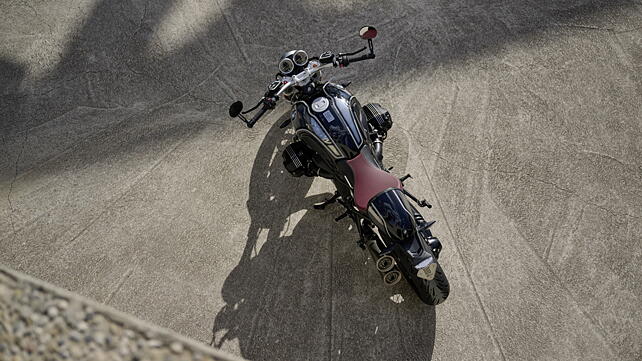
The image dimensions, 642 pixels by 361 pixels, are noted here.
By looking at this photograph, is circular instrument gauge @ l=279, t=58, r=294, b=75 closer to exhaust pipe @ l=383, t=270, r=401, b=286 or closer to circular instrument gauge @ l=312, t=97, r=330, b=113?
circular instrument gauge @ l=312, t=97, r=330, b=113

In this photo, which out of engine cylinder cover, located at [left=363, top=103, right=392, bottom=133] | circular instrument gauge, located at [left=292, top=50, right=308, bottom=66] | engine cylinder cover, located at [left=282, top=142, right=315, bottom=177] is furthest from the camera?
engine cylinder cover, located at [left=363, top=103, right=392, bottom=133]

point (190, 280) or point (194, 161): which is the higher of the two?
point (194, 161)

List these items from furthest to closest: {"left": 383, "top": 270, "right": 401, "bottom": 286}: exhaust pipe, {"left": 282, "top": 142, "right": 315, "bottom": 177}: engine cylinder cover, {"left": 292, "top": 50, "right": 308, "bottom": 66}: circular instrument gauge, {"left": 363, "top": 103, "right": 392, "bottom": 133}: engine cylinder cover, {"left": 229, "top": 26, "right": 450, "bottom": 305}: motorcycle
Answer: {"left": 363, "top": 103, "right": 392, "bottom": 133}: engine cylinder cover
{"left": 282, "top": 142, "right": 315, "bottom": 177}: engine cylinder cover
{"left": 292, "top": 50, "right": 308, "bottom": 66}: circular instrument gauge
{"left": 383, "top": 270, "right": 401, "bottom": 286}: exhaust pipe
{"left": 229, "top": 26, "right": 450, "bottom": 305}: motorcycle

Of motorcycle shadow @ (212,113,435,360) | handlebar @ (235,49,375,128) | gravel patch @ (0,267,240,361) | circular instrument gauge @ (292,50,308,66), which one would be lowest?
motorcycle shadow @ (212,113,435,360)

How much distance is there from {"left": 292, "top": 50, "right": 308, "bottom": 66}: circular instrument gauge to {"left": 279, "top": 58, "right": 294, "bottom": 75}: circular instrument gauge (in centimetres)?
9

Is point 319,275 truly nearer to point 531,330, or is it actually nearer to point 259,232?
point 259,232

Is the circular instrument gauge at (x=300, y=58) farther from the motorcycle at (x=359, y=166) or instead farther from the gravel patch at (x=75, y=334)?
the gravel patch at (x=75, y=334)

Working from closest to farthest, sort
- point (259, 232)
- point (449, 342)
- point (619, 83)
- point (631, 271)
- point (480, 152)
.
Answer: point (449, 342) < point (631, 271) < point (259, 232) < point (480, 152) < point (619, 83)

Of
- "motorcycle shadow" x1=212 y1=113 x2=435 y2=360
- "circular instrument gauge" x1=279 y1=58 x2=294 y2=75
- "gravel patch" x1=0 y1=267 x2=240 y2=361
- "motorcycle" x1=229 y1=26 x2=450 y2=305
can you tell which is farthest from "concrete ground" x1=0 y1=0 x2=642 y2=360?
"circular instrument gauge" x1=279 y1=58 x2=294 y2=75

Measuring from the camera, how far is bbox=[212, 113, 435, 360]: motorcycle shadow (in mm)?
5020

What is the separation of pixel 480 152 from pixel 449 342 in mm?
2479

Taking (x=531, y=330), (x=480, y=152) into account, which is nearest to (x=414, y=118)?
(x=480, y=152)

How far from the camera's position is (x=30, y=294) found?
5.04m

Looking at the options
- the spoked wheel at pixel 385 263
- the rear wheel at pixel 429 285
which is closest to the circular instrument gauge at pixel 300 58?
the spoked wheel at pixel 385 263
